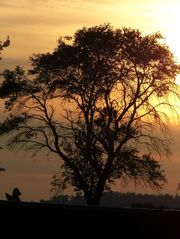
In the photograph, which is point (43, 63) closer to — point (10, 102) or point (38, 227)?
point (10, 102)

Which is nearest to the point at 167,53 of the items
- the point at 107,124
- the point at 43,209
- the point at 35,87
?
the point at 107,124

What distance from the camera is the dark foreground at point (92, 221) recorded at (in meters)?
10.2

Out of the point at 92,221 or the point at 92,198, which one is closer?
the point at 92,221

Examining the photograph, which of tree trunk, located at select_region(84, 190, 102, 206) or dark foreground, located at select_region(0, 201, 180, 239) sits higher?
tree trunk, located at select_region(84, 190, 102, 206)

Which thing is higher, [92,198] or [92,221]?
[92,198]

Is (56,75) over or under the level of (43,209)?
over

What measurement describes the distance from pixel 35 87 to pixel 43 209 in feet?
136

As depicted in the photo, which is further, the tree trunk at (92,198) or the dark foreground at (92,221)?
the tree trunk at (92,198)

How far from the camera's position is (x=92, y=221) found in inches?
411

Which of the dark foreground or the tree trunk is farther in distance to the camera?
the tree trunk

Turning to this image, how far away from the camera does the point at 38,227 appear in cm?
1059

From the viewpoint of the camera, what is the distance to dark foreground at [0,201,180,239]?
10180mm

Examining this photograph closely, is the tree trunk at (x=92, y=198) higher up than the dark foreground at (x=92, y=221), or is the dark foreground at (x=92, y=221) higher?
the tree trunk at (x=92, y=198)

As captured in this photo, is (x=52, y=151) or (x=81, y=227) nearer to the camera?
(x=81, y=227)
